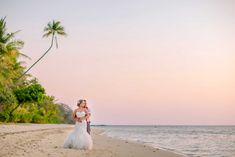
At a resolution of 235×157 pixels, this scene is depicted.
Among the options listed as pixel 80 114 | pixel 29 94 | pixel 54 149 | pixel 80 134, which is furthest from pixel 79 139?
pixel 29 94

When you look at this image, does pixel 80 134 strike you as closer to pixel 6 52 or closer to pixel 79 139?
pixel 79 139

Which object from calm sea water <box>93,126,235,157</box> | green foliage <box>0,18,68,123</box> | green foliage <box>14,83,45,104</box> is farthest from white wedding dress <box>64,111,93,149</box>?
green foliage <box>14,83,45,104</box>

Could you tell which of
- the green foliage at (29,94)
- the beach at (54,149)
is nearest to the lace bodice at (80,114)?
the beach at (54,149)

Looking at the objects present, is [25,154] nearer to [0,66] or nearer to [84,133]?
[84,133]

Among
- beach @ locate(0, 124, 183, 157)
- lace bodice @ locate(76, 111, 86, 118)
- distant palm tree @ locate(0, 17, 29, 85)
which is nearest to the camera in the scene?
beach @ locate(0, 124, 183, 157)

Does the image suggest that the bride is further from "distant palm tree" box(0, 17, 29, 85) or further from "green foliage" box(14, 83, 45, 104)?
"green foliage" box(14, 83, 45, 104)

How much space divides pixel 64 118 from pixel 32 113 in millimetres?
26998

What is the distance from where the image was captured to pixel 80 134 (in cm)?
1351

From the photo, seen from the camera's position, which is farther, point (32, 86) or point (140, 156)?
point (32, 86)

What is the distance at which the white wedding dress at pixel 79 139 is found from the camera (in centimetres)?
1331

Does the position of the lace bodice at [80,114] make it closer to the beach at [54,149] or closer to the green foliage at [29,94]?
the beach at [54,149]

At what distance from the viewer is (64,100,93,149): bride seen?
1333cm

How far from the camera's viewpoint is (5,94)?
154ft

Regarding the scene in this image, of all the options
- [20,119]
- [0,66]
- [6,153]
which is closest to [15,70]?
[20,119]
